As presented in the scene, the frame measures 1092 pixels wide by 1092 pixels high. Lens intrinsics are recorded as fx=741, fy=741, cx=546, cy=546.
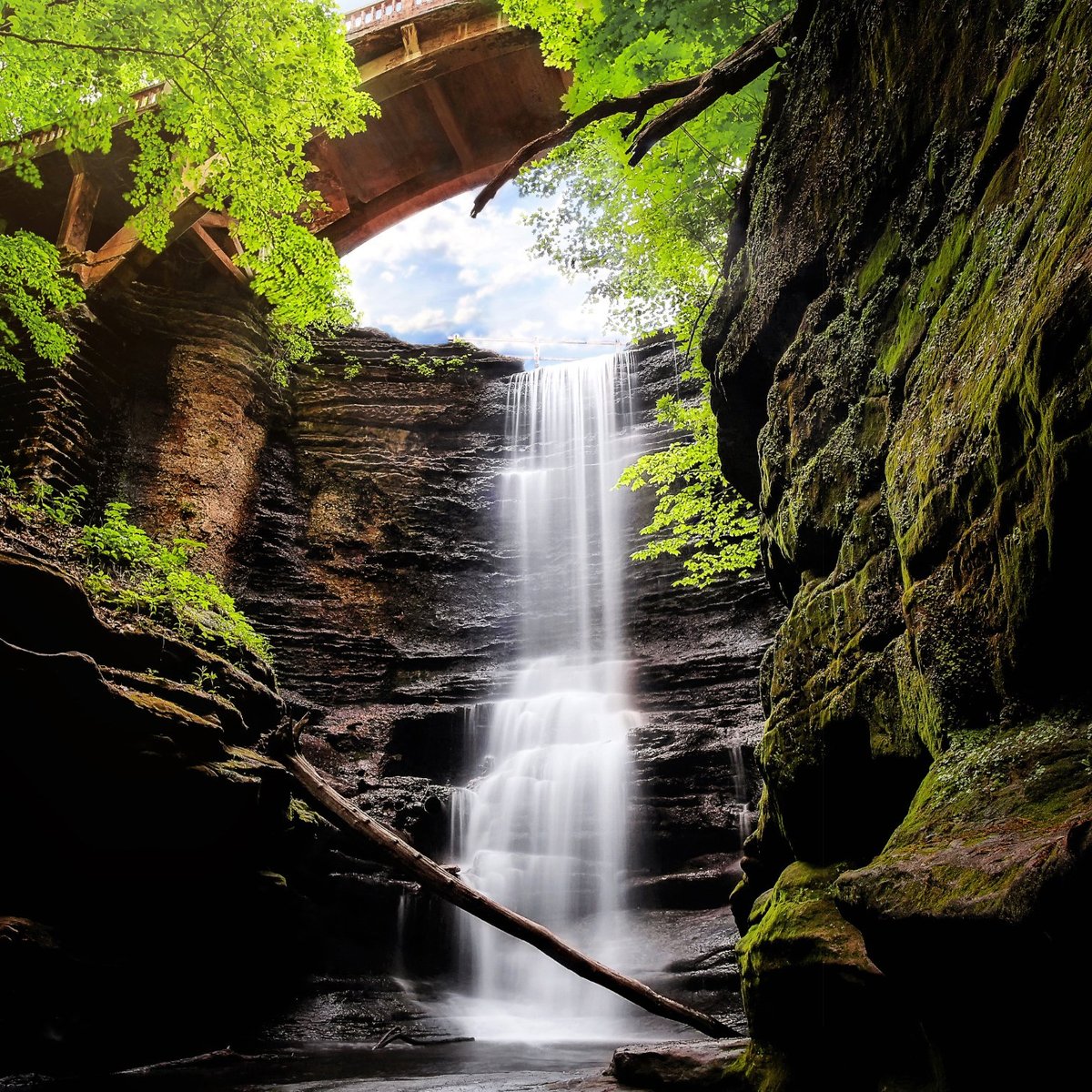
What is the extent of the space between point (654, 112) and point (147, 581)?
7738 mm

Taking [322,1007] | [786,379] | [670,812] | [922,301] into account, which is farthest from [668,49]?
[322,1007]

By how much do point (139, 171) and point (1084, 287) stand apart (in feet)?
37.0

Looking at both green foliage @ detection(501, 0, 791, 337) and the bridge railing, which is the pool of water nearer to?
green foliage @ detection(501, 0, 791, 337)

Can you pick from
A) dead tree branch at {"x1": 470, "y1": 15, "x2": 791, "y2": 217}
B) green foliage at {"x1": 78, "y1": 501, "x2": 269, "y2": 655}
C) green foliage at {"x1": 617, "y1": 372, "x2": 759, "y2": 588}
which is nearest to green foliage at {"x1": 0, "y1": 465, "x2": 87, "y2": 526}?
green foliage at {"x1": 78, "y1": 501, "x2": 269, "y2": 655}

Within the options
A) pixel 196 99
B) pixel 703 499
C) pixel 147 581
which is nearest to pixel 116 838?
pixel 147 581

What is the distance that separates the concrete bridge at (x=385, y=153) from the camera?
14891 millimetres

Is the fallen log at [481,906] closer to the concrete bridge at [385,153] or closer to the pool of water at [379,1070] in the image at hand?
the pool of water at [379,1070]

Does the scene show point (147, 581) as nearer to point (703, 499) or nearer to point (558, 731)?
point (703, 499)

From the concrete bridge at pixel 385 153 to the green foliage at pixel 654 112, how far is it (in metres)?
7.10

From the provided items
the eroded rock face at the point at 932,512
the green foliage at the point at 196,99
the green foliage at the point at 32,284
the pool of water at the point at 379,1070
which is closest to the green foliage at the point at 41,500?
the green foliage at the point at 32,284

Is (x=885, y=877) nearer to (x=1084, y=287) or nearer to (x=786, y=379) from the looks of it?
(x=1084, y=287)

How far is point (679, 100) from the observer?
252 inches

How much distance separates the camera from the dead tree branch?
614 centimetres

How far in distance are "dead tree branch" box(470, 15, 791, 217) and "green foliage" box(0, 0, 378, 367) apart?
4.66 meters
